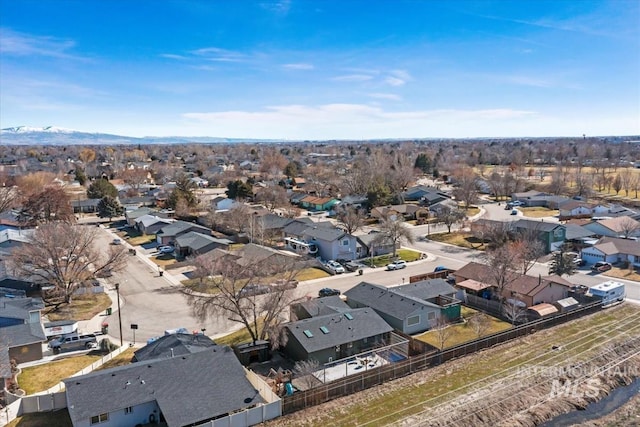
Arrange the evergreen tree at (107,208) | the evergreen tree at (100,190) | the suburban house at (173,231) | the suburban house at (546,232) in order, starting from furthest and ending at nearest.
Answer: the evergreen tree at (100,190) < the evergreen tree at (107,208) < the suburban house at (173,231) < the suburban house at (546,232)

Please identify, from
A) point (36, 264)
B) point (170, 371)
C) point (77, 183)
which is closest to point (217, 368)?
point (170, 371)

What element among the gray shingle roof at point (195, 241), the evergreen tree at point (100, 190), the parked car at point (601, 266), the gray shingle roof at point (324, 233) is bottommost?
the parked car at point (601, 266)

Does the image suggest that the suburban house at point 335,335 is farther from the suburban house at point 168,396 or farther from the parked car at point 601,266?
the parked car at point 601,266

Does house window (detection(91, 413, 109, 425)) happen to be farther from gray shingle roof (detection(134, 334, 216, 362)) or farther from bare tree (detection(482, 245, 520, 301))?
bare tree (detection(482, 245, 520, 301))

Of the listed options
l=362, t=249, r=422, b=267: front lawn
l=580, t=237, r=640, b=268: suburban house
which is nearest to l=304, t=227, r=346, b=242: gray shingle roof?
l=362, t=249, r=422, b=267: front lawn

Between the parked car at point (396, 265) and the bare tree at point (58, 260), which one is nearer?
the bare tree at point (58, 260)

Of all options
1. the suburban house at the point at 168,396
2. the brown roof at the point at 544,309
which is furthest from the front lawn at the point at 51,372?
the brown roof at the point at 544,309

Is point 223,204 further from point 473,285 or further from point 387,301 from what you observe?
point 387,301

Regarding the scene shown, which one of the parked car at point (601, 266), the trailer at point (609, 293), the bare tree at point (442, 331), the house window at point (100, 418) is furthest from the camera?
the parked car at point (601, 266)
